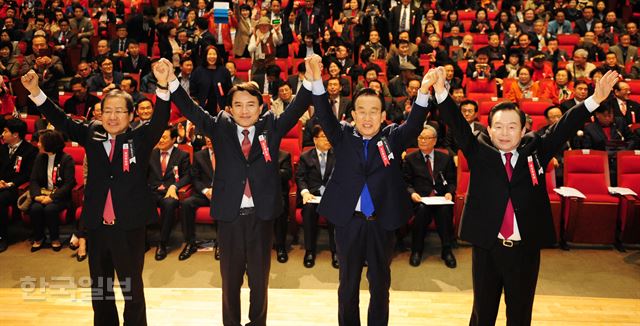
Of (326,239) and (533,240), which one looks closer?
(533,240)

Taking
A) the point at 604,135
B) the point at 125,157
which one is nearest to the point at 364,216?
the point at 125,157

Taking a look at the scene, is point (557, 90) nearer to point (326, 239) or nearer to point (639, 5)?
point (326, 239)

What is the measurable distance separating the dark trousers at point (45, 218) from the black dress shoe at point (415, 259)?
3169 millimetres

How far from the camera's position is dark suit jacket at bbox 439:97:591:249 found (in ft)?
7.66

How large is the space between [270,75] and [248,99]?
4.39m

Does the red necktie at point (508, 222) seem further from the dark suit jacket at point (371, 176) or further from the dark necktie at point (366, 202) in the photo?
the dark necktie at point (366, 202)

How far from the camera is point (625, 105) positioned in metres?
6.28

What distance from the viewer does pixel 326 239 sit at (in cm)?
502

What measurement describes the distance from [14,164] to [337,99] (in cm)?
343

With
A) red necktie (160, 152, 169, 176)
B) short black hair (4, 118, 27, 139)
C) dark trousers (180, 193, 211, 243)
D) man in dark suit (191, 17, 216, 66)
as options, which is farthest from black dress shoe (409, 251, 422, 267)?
man in dark suit (191, 17, 216, 66)

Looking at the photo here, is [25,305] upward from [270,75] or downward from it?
downward

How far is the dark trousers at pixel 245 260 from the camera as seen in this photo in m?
2.64

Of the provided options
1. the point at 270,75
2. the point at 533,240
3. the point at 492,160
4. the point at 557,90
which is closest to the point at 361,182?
the point at 492,160

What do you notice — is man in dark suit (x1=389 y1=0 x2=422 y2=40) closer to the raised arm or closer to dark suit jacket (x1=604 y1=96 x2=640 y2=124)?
dark suit jacket (x1=604 y1=96 x2=640 y2=124)
